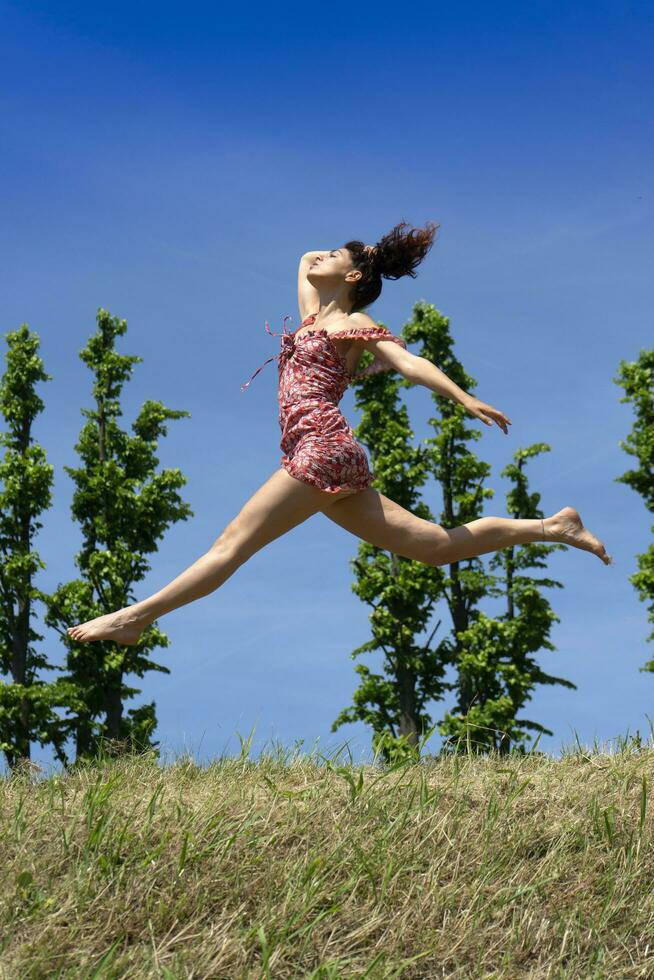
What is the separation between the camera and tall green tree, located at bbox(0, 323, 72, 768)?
62.4 feet

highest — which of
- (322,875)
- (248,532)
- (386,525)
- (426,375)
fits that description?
(426,375)

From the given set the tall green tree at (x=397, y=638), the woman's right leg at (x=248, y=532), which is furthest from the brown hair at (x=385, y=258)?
the tall green tree at (x=397, y=638)

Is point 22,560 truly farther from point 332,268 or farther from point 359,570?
point 332,268

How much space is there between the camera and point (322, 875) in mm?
5164

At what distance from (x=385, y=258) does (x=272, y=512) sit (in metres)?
2.06

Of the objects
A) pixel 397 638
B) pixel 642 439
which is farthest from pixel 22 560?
pixel 642 439

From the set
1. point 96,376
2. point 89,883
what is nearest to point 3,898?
point 89,883

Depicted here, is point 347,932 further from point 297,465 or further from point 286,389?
point 286,389

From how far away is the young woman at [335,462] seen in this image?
614 cm

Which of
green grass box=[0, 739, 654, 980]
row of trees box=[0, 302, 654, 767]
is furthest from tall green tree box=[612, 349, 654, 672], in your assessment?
green grass box=[0, 739, 654, 980]

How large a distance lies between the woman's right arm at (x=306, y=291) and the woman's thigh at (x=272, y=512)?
1310 mm

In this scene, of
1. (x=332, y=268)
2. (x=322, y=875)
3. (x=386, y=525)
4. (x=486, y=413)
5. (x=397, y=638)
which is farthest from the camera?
(x=397, y=638)

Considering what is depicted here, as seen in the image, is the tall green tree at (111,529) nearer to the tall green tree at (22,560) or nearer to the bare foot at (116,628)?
the tall green tree at (22,560)

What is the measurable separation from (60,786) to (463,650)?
14106 millimetres
